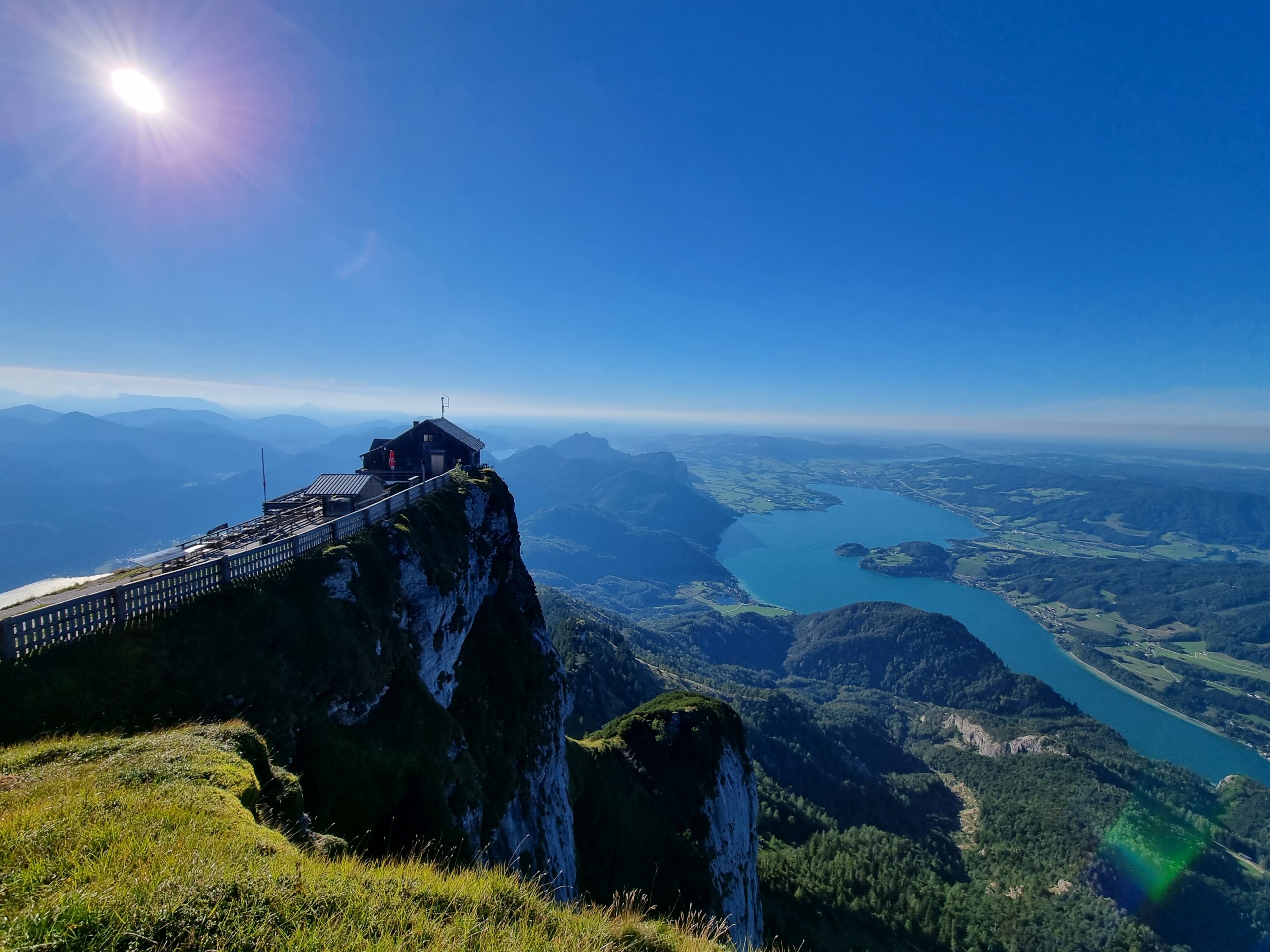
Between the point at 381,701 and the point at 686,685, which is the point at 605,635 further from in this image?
the point at 381,701

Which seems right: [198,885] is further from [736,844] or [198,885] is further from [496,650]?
[736,844]

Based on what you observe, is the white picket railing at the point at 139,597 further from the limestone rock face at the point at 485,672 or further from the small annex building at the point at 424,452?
the small annex building at the point at 424,452

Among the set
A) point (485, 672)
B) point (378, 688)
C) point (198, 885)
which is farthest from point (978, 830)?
point (198, 885)

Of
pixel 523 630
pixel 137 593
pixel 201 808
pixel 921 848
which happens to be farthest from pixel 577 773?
pixel 921 848

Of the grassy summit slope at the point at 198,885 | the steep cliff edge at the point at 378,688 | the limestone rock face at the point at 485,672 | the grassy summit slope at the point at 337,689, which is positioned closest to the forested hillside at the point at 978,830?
the limestone rock face at the point at 485,672

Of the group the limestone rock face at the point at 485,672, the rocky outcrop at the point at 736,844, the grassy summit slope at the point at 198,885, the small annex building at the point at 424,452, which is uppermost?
the small annex building at the point at 424,452
